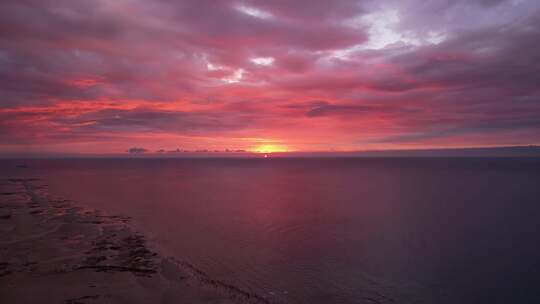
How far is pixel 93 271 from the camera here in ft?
57.6

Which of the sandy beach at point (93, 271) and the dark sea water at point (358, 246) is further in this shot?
the dark sea water at point (358, 246)

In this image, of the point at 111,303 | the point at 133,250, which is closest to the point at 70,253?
the point at 133,250

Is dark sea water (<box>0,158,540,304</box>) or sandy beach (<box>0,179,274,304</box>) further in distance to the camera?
dark sea water (<box>0,158,540,304</box>)

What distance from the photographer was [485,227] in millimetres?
31359

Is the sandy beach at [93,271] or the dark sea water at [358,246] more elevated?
the sandy beach at [93,271]

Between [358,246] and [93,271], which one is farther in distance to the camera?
[358,246]

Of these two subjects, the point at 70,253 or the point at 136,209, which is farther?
the point at 136,209

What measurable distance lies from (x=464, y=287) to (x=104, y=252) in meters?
20.5

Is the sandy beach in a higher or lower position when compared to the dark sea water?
higher

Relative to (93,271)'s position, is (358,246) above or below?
below

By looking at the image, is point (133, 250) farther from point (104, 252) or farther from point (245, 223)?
point (245, 223)

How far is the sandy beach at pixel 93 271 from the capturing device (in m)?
14.9

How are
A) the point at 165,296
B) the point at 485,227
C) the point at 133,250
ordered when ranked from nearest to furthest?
1. the point at 165,296
2. the point at 133,250
3. the point at 485,227

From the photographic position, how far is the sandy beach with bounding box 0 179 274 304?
1489 cm
